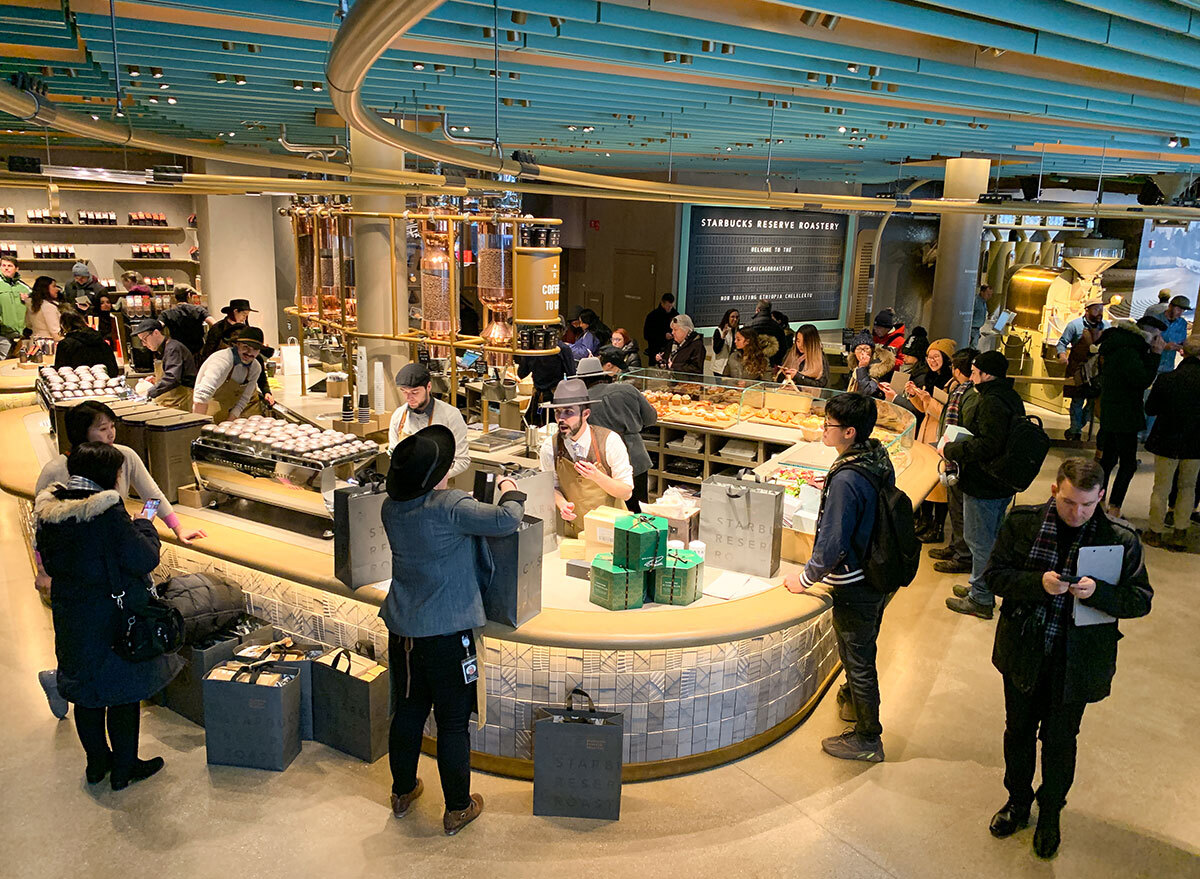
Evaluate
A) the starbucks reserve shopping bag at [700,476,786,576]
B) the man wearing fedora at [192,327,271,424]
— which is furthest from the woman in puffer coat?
the starbucks reserve shopping bag at [700,476,786,576]

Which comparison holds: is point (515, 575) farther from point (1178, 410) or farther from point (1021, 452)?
point (1178, 410)

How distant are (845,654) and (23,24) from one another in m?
4.69

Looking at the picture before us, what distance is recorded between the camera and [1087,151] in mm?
9914

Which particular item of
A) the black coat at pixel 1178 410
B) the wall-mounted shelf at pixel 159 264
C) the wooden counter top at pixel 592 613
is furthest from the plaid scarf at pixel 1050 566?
the wall-mounted shelf at pixel 159 264

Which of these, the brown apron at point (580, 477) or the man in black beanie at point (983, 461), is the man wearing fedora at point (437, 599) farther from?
the man in black beanie at point (983, 461)

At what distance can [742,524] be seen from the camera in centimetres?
423

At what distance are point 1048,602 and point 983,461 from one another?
2.22 m

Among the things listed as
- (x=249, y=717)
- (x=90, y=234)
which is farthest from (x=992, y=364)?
(x=90, y=234)

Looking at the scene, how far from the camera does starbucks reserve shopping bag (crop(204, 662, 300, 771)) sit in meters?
3.91

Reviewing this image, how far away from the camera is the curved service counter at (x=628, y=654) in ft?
12.2

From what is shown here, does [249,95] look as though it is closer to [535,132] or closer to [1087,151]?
[535,132]

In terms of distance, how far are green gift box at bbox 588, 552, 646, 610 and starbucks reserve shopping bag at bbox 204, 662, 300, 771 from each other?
1.42 meters

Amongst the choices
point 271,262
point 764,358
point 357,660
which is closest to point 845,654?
point 357,660

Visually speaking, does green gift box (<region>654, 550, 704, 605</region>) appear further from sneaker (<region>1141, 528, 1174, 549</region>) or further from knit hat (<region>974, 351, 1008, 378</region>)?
sneaker (<region>1141, 528, 1174, 549</region>)
